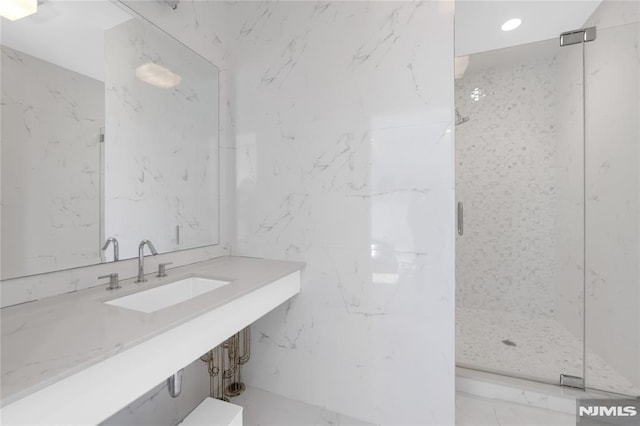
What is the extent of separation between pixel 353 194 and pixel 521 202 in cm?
221

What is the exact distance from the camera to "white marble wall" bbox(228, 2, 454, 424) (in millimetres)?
1428

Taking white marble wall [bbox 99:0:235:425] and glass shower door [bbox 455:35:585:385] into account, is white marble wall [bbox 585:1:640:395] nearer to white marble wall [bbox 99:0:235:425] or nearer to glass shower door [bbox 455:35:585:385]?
glass shower door [bbox 455:35:585:385]

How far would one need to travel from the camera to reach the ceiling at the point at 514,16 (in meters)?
1.87

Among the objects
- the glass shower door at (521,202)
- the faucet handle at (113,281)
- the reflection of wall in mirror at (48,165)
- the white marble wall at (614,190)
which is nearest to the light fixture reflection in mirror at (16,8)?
the reflection of wall in mirror at (48,165)

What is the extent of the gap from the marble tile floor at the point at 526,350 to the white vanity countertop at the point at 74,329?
6.02 ft

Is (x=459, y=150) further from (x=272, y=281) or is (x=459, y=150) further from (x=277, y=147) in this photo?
(x=272, y=281)

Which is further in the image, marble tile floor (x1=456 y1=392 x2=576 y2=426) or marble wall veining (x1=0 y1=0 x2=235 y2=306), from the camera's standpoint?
marble tile floor (x1=456 y1=392 x2=576 y2=426)

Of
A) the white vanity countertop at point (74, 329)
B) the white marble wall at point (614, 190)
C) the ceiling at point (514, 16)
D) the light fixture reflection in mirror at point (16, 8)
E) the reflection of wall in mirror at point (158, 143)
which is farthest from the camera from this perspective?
the ceiling at point (514, 16)

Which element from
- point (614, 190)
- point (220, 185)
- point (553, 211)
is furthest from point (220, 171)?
point (553, 211)

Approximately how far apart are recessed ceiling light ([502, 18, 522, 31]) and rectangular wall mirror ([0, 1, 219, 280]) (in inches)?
88.0

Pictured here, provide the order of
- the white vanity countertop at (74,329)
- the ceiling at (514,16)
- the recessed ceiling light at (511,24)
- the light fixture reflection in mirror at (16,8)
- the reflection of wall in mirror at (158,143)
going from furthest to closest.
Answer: the recessed ceiling light at (511,24)
the ceiling at (514,16)
the reflection of wall in mirror at (158,143)
the light fixture reflection in mirror at (16,8)
the white vanity countertop at (74,329)

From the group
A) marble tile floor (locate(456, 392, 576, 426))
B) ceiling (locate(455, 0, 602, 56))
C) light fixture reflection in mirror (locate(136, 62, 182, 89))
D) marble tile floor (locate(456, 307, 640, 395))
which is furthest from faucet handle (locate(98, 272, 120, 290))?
ceiling (locate(455, 0, 602, 56))

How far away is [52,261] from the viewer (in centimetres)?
106

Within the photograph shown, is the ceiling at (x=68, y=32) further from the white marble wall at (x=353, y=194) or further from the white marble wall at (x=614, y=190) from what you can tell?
the white marble wall at (x=614, y=190)
